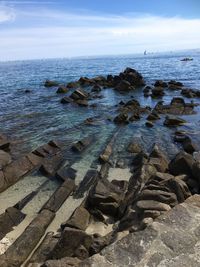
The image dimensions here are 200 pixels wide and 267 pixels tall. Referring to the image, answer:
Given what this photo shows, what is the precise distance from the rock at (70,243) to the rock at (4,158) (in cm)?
731

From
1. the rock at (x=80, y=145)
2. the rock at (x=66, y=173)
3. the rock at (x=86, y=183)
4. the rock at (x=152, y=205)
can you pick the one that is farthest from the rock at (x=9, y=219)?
the rock at (x=80, y=145)

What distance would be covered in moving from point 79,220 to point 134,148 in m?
7.56

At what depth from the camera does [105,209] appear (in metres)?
10.2

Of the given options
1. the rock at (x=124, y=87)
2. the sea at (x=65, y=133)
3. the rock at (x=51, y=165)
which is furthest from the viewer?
the rock at (x=124, y=87)

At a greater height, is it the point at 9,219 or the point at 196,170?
the point at 196,170

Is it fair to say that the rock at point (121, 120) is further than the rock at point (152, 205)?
Yes

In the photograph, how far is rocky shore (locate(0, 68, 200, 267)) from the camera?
19.9 ft

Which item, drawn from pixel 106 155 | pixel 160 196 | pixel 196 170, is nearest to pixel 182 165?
pixel 196 170

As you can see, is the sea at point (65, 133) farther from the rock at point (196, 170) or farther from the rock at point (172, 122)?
the rock at point (196, 170)

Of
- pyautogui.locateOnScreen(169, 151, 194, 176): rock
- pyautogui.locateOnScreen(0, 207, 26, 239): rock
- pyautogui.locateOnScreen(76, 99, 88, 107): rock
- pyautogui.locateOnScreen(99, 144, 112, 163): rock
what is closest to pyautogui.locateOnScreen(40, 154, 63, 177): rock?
pyautogui.locateOnScreen(99, 144, 112, 163): rock

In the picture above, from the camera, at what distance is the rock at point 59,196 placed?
10.4 m

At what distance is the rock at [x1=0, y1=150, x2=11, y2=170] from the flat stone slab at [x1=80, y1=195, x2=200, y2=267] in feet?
30.3

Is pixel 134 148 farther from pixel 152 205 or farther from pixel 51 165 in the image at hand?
pixel 152 205

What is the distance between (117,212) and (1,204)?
12.6 ft
